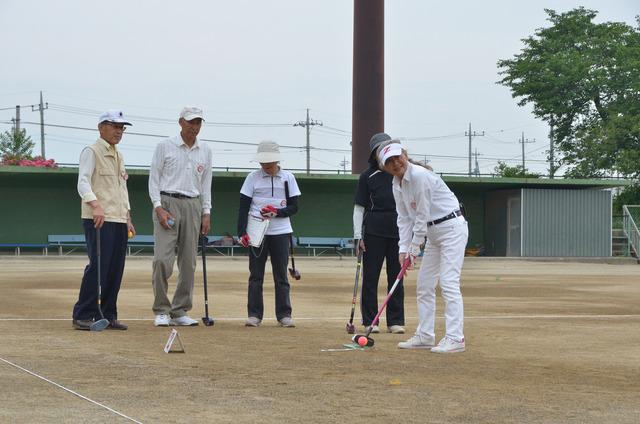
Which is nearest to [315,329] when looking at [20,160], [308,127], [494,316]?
[494,316]

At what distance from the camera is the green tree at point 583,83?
196 feet

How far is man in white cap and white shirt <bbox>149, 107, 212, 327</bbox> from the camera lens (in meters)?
11.1

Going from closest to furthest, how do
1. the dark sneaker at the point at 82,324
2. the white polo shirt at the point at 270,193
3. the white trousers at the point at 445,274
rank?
1. the white trousers at the point at 445,274
2. the dark sneaker at the point at 82,324
3. the white polo shirt at the point at 270,193

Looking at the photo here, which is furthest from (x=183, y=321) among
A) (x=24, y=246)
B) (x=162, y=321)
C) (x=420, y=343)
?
(x=24, y=246)

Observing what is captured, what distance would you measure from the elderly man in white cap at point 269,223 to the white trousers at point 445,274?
218 centimetres

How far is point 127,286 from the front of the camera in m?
19.2

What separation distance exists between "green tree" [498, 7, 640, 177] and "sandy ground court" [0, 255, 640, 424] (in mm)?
47997

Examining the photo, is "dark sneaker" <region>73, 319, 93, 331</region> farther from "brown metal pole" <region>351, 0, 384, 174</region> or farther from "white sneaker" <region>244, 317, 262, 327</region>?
"brown metal pole" <region>351, 0, 384, 174</region>

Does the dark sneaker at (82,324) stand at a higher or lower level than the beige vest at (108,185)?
lower

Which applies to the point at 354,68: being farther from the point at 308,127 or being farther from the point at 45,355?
the point at 308,127

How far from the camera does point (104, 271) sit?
10719mm

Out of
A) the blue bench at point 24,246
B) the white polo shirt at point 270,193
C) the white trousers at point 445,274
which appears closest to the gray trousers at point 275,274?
the white polo shirt at point 270,193

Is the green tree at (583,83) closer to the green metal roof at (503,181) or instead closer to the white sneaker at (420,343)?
the green metal roof at (503,181)

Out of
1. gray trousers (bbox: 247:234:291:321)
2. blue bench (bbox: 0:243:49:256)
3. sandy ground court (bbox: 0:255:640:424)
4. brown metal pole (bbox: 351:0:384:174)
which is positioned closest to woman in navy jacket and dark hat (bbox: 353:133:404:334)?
sandy ground court (bbox: 0:255:640:424)
